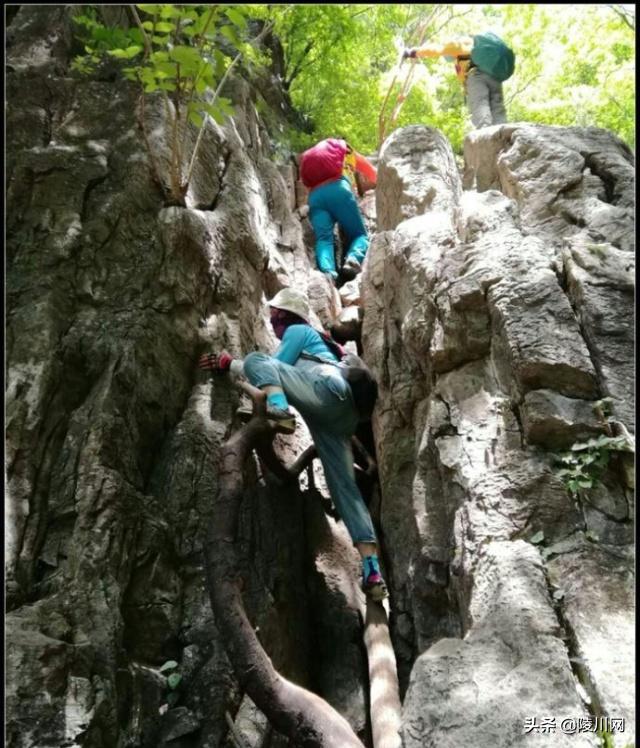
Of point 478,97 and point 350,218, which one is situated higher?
point 478,97

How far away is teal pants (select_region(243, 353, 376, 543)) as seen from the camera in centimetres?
573

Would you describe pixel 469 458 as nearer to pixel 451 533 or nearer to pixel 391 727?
pixel 451 533

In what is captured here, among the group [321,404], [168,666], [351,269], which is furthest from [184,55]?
[168,666]

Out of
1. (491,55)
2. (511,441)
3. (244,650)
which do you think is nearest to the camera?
(244,650)

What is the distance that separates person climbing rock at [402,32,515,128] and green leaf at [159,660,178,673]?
10238mm

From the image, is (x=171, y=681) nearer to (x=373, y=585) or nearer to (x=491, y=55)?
(x=373, y=585)

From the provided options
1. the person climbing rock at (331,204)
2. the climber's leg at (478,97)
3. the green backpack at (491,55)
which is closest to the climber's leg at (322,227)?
the person climbing rock at (331,204)

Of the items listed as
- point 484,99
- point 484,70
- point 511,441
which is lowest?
point 511,441

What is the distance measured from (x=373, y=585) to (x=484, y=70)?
983cm

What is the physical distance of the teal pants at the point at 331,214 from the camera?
10109 mm

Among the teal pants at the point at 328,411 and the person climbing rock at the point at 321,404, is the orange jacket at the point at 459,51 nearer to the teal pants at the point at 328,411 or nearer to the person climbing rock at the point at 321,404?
the person climbing rock at the point at 321,404

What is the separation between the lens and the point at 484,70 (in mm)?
11297

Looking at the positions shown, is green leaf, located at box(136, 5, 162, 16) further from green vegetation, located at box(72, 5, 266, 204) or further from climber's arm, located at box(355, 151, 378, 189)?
climber's arm, located at box(355, 151, 378, 189)

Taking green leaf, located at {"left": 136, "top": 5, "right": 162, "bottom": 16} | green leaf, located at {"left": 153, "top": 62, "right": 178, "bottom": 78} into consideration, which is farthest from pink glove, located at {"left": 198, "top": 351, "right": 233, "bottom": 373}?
green leaf, located at {"left": 136, "top": 5, "right": 162, "bottom": 16}
